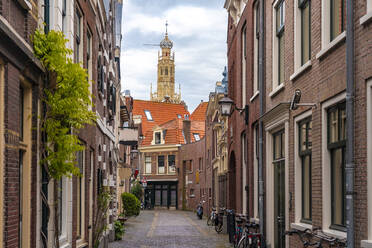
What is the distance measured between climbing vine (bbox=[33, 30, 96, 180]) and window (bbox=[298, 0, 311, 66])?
4.11 metres

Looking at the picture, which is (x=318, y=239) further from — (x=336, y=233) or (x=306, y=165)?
(x=306, y=165)

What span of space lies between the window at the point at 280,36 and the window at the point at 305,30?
1.52 meters

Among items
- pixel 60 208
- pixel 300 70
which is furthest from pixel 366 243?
pixel 60 208

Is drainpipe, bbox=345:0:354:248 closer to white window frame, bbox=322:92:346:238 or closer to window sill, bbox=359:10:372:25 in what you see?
window sill, bbox=359:10:372:25

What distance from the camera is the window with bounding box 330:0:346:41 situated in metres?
8.11

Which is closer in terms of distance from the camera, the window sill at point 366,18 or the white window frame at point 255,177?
the window sill at point 366,18

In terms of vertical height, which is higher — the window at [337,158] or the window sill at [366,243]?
the window at [337,158]

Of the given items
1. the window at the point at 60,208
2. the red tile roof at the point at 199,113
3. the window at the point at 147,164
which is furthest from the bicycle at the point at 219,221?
the red tile roof at the point at 199,113

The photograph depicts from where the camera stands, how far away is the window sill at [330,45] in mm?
7852

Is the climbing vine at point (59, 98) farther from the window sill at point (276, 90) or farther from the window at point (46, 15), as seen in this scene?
the window sill at point (276, 90)

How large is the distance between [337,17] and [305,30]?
6.35 ft

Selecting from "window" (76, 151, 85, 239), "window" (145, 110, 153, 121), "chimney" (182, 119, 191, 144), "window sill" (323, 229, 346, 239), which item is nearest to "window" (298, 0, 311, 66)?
"window sill" (323, 229, 346, 239)

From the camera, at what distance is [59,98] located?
7.70 metres

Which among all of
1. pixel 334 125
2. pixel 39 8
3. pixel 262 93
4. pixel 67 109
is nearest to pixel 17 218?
pixel 67 109
